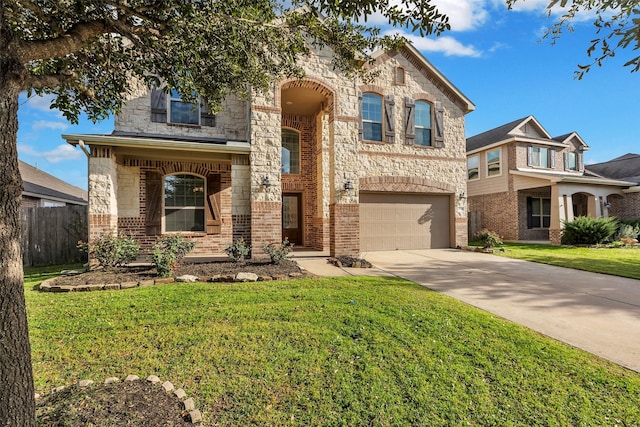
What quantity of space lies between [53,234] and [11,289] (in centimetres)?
988

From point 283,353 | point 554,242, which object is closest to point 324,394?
point 283,353

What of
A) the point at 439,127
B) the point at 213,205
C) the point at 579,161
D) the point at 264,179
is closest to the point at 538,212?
the point at 579,161

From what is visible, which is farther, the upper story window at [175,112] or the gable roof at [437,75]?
the gable roof at [437,75]

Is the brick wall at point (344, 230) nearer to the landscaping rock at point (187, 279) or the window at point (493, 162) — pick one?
the landscaping rock at point (187, 279)

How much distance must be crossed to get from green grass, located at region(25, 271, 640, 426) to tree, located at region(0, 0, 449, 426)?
144 centimetres

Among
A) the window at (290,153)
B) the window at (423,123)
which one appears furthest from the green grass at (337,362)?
the window at (423,123)

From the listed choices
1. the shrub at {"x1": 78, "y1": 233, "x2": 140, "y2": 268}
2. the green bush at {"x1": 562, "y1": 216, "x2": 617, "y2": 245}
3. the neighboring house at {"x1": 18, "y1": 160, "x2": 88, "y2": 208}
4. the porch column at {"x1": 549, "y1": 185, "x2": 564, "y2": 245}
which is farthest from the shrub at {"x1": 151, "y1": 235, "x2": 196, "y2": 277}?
the porch column at {"x1": 549, "y1": 185, "x2": 564, "y2": 245}

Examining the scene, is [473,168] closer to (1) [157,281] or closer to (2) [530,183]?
(2) [530,183]

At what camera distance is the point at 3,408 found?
1.73m

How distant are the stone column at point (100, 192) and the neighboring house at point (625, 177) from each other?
23847 millimetres

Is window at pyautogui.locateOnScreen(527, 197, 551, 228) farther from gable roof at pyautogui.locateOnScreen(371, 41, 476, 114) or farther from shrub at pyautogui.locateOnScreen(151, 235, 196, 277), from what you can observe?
shrub at pyautogui.locateOnScreen(151, 235, 196, 277)

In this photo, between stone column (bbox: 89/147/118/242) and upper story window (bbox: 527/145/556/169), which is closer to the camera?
stone column (bbox: 89/147/118/242)

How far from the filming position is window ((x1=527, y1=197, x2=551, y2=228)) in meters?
17.2

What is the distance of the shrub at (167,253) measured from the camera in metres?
6.38
